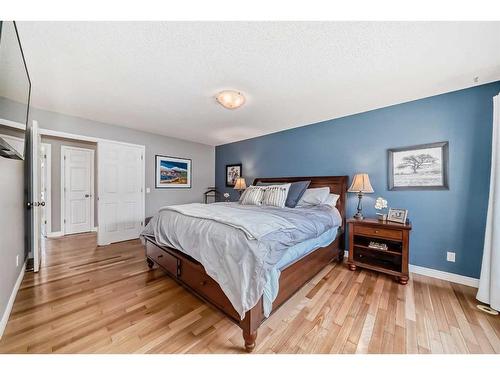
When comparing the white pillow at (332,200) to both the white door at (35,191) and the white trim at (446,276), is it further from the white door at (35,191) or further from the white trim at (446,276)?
the white door at (35,191)

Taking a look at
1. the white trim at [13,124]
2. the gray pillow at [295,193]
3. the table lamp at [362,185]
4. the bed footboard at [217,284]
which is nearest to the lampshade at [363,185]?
the table lamp at [362,185]

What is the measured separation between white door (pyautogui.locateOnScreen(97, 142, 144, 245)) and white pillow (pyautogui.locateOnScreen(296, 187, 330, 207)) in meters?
3.33

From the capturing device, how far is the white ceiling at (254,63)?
54.8 inches

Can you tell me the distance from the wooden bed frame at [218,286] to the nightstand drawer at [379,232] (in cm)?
38

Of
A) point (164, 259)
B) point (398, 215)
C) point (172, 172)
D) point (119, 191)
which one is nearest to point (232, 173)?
point (172, 172)

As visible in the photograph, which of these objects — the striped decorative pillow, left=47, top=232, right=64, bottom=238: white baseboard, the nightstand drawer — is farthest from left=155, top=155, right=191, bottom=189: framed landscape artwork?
the nightstand drawer

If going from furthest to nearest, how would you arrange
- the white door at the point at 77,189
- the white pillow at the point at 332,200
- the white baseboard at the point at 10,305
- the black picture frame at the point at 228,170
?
the black picture frame at the point at 228,170, the white door at the point at 77,189, the white pillow at the point at 332,200, the white baseboard at the point at 10,305

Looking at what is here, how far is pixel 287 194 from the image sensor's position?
3109 mm

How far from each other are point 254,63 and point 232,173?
3.37 metres

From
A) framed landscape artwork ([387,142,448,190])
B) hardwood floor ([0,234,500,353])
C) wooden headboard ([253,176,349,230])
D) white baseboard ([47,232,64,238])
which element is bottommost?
white baseboard ([47,232,64,238])

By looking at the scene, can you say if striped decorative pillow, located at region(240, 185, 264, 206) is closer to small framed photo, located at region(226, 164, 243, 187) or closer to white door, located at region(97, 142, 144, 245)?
small framed photo, located at region(226, 164, 243, 187)

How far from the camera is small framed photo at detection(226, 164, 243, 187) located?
484 centimetres
